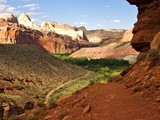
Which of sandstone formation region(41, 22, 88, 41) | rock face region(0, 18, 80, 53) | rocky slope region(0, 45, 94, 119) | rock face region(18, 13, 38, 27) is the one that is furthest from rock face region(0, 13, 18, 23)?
rocky slope region(0, 45, 94, 119)

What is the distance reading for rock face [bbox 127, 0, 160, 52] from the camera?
15227 millimetres

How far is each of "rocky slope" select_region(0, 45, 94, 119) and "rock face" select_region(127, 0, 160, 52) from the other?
12.4m

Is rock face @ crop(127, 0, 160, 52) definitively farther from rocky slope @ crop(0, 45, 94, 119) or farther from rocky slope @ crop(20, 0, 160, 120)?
rocky slope @ crop(0, 45, 94, 119)

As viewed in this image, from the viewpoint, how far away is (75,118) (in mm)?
7598

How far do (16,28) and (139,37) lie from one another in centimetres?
9405

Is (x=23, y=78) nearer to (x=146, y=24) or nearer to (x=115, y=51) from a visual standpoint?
(x=146, y=24)

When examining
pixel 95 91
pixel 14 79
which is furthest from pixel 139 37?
pixel 14 79

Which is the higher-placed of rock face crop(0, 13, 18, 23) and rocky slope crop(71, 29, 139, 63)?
rock face crop(0, 13, 18, 23)

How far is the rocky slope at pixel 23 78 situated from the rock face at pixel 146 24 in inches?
489

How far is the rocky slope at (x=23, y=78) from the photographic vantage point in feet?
64.3

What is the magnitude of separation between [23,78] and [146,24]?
22.6 m

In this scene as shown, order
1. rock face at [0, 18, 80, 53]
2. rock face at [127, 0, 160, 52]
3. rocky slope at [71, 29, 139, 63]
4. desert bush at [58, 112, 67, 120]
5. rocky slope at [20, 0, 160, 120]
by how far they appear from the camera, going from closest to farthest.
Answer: rocky slope at [20, 0, 160, 120] < desert bush at [58, 112, 67, 120] < rock face at [127, 0, 160, 52] < rocky slope at [71, 29, 139, 63] < rock face at [0, 18, 80, 53]

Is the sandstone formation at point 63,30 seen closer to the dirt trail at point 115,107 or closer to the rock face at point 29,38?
the rock face at point 29,38

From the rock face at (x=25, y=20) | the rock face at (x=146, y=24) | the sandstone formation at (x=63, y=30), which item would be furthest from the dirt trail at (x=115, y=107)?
the rock face at (x=25, y=20)
